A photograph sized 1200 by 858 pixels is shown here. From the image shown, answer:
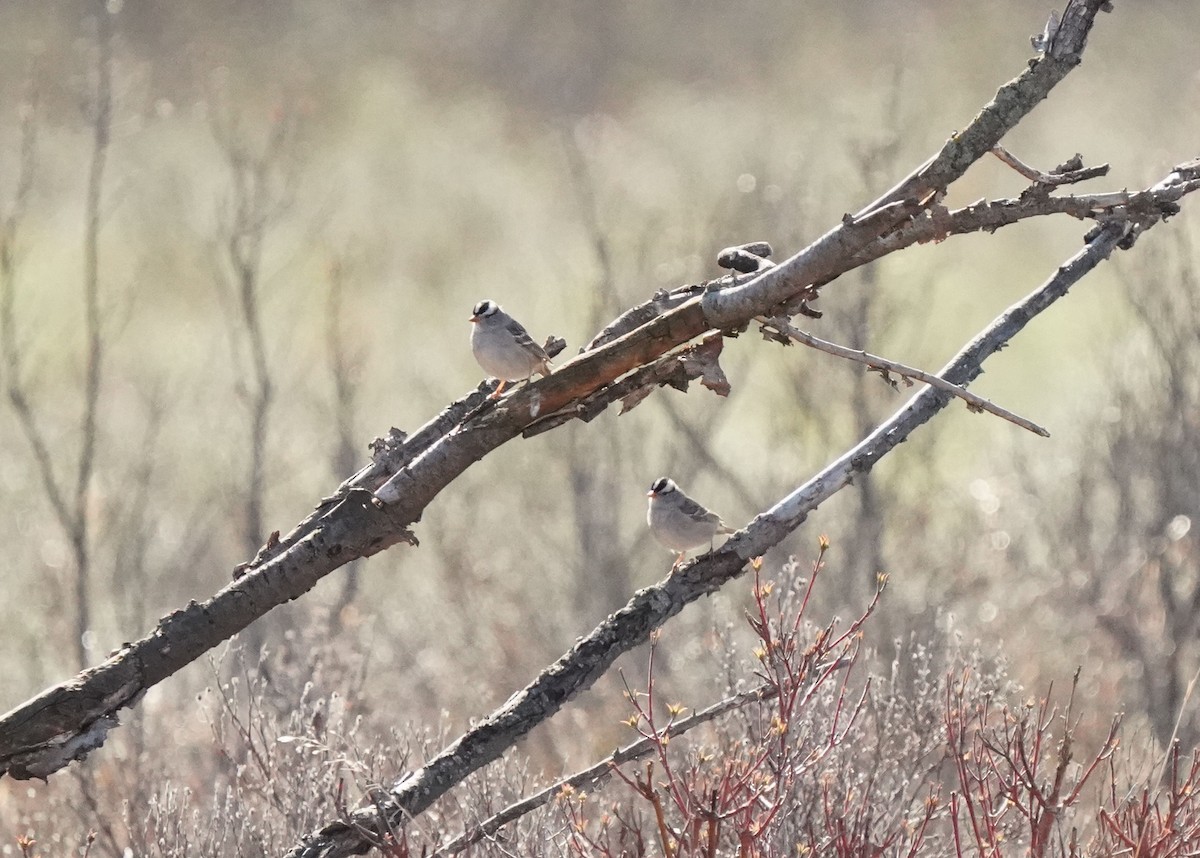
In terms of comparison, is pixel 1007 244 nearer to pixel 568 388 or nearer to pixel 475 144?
pixel 475 144

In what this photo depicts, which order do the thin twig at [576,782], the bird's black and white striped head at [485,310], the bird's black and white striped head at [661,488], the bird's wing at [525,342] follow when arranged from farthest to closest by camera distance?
the bird's black and white striped head at [661,488] → the bird's black and white striped head at [485,310] → the bird's wing at [525,342] → the thin twig at [576,782]

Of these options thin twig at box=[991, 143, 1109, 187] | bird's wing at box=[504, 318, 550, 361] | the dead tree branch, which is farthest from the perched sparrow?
thin twig at box=[991, 143, 1109, 187]

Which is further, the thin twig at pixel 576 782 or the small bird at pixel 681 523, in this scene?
the small bird at pixel 681 523

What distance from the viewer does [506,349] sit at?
7.35 meters

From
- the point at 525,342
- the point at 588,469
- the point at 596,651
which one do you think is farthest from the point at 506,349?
the point at 588,469

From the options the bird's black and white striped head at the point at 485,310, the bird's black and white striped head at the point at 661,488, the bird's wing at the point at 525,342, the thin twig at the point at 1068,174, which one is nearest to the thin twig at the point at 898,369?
the thin twig at the point at 1068,174

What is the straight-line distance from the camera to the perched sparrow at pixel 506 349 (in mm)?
7180

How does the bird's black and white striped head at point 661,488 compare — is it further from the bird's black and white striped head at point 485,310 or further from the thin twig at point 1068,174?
the thin twig at point 1068,174

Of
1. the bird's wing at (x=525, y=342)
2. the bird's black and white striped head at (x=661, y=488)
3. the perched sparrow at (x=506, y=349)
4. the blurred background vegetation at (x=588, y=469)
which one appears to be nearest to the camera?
the bird's wing at (x=525, y=342)

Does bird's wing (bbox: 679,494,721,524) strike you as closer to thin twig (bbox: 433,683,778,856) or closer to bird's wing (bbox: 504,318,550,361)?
bird's wing (bbox: 504,318,550,361)

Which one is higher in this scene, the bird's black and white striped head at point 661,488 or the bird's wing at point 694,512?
the bird's black and white striped head at point 661,488

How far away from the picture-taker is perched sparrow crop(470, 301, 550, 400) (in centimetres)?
718

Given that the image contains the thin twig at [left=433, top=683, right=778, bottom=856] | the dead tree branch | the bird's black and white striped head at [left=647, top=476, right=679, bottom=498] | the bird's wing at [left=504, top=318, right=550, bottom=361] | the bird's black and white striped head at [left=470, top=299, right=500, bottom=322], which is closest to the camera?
the thin twig at [left=433, top=683, right=778, bottom=856]

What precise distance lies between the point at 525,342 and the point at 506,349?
17cm
